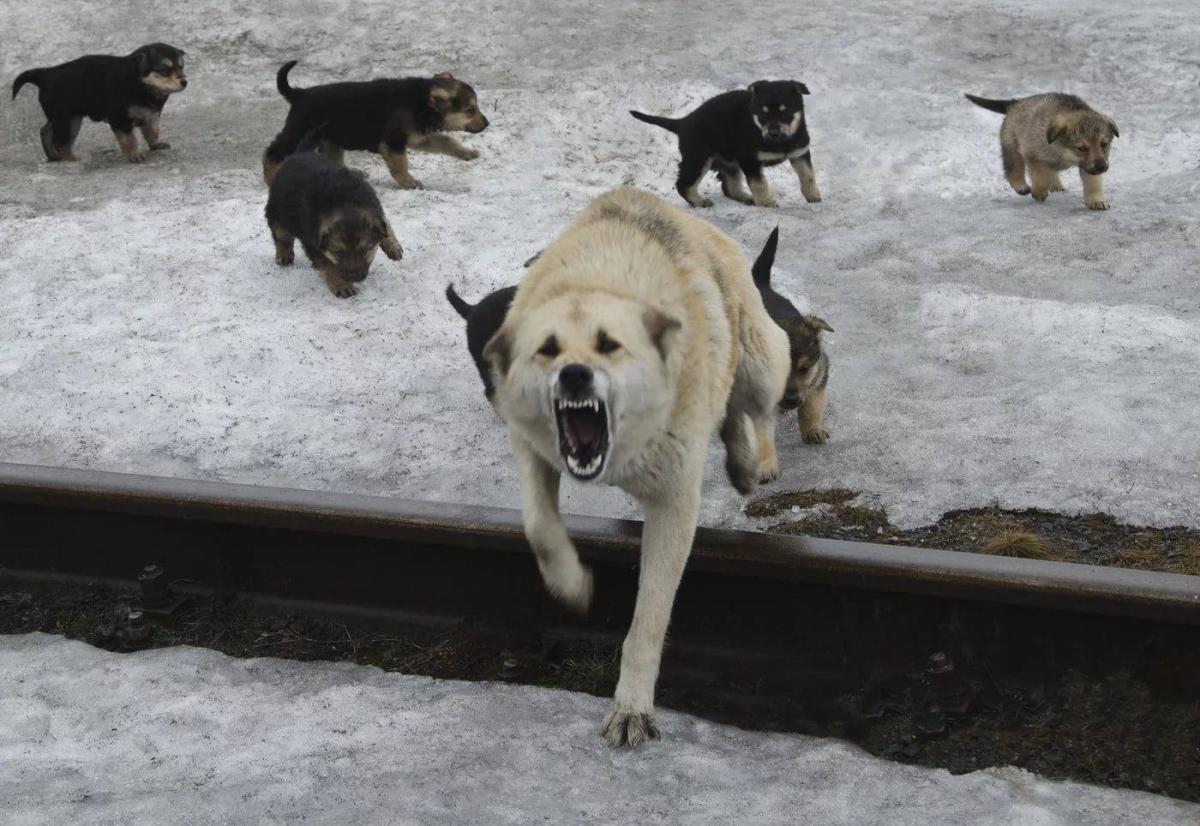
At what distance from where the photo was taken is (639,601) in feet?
14.6

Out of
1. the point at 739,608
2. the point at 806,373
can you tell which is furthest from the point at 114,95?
the point at 739,608

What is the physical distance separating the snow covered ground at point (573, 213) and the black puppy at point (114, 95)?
10.4 inches

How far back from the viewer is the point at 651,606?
4.42 metres

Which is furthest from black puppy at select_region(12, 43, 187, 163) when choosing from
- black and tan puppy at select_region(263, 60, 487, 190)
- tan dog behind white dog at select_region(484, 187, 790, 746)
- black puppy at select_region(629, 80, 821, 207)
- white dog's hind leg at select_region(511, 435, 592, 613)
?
white dog's hind leg at select_region(511, 435, 592, 613)

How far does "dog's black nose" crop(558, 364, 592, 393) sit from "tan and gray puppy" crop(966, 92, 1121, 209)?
252 inches

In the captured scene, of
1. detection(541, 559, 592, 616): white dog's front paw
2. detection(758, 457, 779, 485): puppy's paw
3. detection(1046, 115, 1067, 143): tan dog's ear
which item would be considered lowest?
detection(758, 457, 779, 485): puppy's paw

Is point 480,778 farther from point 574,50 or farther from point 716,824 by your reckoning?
point 574,50

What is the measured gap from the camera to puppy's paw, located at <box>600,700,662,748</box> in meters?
4.25

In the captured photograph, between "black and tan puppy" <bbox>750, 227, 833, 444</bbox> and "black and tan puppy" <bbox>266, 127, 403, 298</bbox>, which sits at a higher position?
"black and tan puppy" <bbox>750, 227, 833, 444</bbox>

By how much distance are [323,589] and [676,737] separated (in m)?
1.72

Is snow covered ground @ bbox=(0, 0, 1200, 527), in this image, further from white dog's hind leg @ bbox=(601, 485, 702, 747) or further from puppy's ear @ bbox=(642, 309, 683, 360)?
puppy's ear @ bbox=(642, 309, 683, 360)

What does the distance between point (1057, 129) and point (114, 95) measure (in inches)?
275

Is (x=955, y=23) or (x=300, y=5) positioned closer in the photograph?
(x=955, y=23)

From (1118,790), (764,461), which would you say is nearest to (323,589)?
(764,461)
